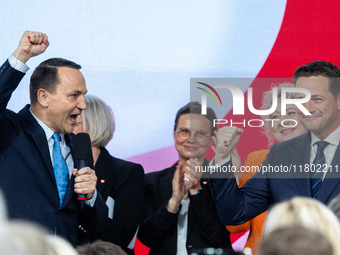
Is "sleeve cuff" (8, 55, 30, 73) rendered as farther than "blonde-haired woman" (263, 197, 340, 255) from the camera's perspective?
Yes

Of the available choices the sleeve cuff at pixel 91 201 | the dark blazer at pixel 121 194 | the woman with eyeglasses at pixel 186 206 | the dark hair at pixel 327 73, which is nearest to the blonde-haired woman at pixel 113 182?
the dark blazer at pixel 121 194

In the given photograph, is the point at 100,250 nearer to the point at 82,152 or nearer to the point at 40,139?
the point at 82,152

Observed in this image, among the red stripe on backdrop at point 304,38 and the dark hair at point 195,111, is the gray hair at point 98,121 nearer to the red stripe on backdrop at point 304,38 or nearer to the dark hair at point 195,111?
the dark hair at point 195,111

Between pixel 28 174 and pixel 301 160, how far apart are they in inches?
65.4

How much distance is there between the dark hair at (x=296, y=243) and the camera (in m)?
0.89

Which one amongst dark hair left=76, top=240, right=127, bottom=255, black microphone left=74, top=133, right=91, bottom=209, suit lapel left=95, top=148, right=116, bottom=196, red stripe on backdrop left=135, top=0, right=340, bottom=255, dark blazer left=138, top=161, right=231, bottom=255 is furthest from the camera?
red stripe on backdrop left=135, top=0, right=340, bottom=255

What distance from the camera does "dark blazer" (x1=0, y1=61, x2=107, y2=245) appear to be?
2.32 m

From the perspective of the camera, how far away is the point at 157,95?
3.65m

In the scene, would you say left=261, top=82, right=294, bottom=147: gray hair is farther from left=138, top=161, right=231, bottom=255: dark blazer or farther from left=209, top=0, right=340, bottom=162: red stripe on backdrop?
left=138, top=161, right=231, bottom=255: dark blazer

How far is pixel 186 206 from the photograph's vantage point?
313 cm

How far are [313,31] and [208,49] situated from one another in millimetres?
894

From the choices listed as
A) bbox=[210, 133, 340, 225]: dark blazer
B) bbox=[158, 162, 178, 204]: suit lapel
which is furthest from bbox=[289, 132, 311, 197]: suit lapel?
bbox=[158, 162, 178, 204]: suit lapel

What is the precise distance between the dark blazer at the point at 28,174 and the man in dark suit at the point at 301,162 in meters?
0.84

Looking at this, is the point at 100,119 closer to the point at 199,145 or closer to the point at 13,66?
the point at 199,145
